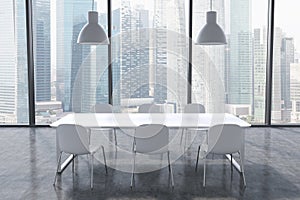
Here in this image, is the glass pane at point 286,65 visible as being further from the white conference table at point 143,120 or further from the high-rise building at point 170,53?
the white conference table at point 143,120

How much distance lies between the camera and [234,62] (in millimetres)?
7945

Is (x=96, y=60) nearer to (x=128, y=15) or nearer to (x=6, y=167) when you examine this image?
(x=128, y=15)

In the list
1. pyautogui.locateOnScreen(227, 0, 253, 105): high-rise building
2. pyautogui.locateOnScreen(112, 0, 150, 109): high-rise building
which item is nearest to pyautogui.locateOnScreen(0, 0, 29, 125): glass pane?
pyautogui.locateOnScreen(112, 0, 150, 109): high-rise building

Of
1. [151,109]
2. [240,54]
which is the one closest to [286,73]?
[240,54]

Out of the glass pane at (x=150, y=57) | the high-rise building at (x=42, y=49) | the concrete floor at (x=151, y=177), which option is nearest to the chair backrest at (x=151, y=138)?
the concrete floor at (x=151, y=177)

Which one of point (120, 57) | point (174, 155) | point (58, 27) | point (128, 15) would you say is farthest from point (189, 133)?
point (58, 27)

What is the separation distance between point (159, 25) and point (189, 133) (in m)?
2.21

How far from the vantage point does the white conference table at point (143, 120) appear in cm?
466

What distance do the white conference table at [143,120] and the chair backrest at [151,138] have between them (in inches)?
9.0

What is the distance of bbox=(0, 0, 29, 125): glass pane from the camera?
7.86 m

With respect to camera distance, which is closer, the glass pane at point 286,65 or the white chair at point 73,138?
the white chair at point 73,138

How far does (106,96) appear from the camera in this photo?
26.4ft

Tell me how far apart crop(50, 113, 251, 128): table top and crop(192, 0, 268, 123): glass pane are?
2628 millimetres

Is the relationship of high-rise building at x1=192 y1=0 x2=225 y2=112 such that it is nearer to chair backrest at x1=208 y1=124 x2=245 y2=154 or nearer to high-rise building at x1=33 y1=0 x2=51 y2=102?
high-rise building at x1=33 y1=0 x2=51 y2=102
